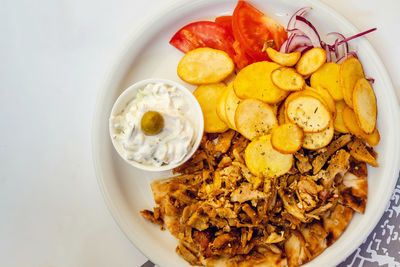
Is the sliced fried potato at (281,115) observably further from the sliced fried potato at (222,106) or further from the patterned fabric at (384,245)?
the patterned fabric at (384,245)

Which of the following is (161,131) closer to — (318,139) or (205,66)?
(205,66)

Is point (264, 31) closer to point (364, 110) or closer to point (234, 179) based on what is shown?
point (364, 110)

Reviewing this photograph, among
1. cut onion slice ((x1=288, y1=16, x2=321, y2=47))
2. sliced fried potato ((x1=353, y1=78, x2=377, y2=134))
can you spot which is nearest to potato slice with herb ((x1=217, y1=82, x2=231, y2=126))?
cut onion slice ((x1=288, y1=16, x2=321, y2=47))

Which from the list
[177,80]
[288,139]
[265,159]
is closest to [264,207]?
[265,159]

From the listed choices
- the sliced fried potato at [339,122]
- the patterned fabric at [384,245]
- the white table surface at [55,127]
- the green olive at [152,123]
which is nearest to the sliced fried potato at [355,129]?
the sliced fried potato at [339,122]

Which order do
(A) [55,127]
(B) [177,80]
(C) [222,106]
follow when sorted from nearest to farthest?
(C) [222,106] < (B) [177,80] < (A) [55,127]

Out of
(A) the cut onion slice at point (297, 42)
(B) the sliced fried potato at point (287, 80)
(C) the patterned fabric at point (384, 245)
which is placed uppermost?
(A) the cut onion slice at point (297, 42)
